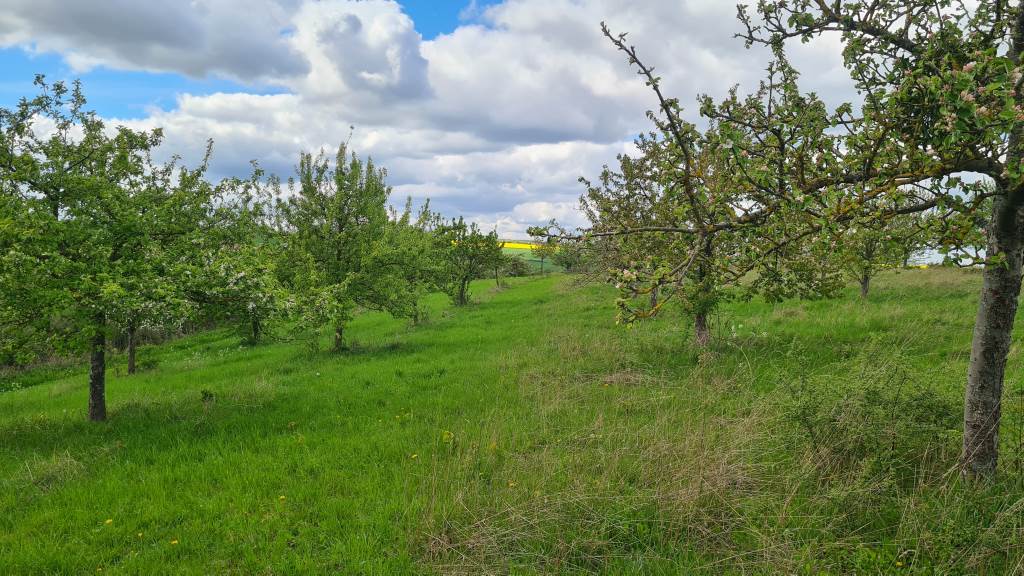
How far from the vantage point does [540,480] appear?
21.6 ft

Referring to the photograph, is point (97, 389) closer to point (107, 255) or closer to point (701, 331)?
point (107, 255)

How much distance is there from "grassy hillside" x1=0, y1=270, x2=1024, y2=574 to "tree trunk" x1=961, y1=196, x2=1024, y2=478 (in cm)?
37

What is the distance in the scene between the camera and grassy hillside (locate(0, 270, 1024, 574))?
5148 millimetres

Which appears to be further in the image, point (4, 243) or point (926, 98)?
point (4, 243)

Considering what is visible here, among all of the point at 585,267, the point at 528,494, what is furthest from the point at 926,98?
the point at 585,267

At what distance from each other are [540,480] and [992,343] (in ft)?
16.6

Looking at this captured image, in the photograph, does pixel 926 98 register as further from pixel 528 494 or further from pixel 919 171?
pixel 528 494

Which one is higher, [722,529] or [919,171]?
[919,171]

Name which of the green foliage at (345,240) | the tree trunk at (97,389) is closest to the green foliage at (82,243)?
the tree trunk at (97,389)

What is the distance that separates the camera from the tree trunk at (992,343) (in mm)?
5012

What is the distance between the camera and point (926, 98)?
4.01 metres

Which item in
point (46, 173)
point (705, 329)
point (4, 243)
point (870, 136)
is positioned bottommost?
point (705, 329)

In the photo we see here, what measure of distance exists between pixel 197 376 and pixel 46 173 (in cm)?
915

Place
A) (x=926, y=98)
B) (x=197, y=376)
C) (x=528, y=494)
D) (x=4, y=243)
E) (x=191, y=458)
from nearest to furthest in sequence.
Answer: (x=926, y=98) < (x=528, y=494) < (x=191, y=458) < (x=4, y=243) < (x=197, y=376)
